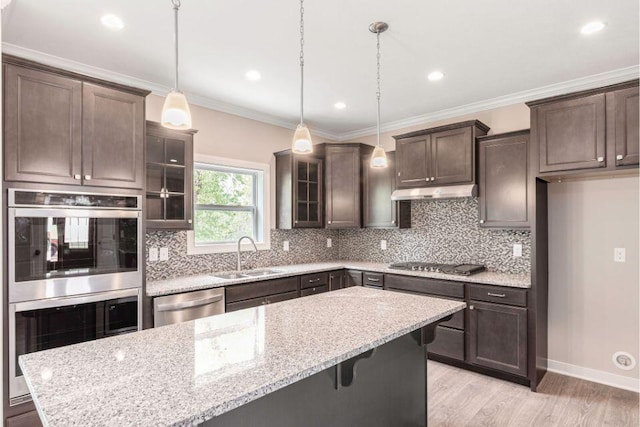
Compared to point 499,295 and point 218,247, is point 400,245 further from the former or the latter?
point 218,247

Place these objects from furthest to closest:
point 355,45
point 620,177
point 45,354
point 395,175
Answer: point 395,175 → point 620,177 → point 355,45 → point 45,354

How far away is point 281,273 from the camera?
3.80 meters

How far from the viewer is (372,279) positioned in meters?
4.20

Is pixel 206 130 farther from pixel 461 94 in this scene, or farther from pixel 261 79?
pixel 461 94

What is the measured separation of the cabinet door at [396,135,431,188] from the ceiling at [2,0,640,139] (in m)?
0.49

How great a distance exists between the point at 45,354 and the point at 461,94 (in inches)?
151

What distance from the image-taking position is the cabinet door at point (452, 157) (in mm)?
3725

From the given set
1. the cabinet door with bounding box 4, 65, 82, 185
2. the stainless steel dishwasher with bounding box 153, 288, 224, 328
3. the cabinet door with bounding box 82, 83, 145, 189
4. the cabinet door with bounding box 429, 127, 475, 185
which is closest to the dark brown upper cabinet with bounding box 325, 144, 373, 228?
the cabinet door with bounding box 429, 127, 475, 185

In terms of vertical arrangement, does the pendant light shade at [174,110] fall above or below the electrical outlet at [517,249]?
above

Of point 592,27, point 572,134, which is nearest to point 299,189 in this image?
point 572,134

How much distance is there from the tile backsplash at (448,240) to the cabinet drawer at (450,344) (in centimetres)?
85

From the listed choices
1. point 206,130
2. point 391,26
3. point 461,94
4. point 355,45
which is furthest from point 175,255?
point 461,94

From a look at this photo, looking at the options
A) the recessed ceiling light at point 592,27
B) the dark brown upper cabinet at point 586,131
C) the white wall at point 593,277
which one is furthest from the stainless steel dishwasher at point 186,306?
the recessed ceiling light at point 592,27

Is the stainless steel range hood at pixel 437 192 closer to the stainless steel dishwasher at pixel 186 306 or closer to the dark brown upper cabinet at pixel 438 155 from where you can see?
the dark brown upper cabinet at pixel 438 155
